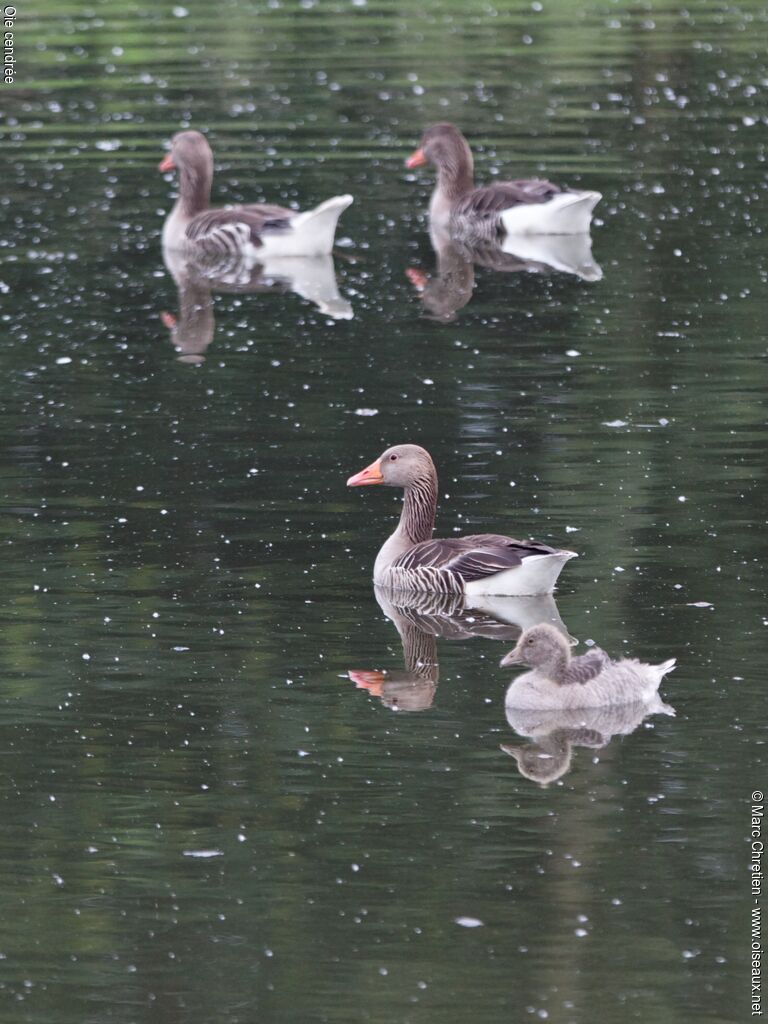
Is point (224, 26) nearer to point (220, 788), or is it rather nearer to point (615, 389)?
point (615, 389)

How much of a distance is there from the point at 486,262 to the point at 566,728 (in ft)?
43.9

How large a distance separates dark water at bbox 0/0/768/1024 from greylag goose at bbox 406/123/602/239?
0.53 meters

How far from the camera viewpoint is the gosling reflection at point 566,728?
411 inches

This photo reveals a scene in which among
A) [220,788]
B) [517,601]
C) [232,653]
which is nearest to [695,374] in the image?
[517,601]

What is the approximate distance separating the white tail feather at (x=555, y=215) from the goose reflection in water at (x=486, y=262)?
0.41 feet

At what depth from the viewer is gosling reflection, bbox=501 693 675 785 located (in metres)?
10.4

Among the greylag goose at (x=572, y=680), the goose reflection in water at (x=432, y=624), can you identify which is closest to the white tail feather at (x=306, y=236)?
the goose reflection in water at (x=432, y=624)

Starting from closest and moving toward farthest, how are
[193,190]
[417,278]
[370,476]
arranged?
[370,476]
[417,278]
[193,190]

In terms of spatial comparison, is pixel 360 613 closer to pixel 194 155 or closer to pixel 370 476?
pixel 370 476

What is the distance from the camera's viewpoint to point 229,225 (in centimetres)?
2398

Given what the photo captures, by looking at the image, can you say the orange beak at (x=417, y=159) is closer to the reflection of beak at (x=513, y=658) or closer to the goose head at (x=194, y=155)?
the goose head at (x=194, y=155)

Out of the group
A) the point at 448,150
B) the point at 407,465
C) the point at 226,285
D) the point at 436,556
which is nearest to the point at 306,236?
the point at 226,285

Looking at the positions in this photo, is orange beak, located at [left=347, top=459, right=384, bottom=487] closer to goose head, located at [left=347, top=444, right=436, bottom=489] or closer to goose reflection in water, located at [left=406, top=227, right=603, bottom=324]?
goose head, located at [left=347, top=444, right=436, bottom=489]

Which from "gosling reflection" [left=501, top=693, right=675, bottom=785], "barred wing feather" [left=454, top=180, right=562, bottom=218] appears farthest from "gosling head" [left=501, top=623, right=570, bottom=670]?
Answer: "barred wing feather" [left=454, top=180, right=562, bottom=218]
